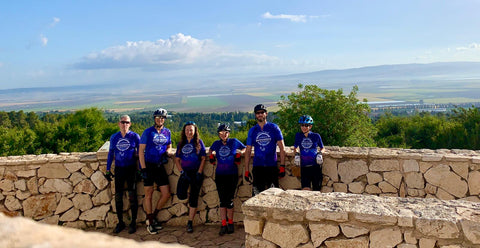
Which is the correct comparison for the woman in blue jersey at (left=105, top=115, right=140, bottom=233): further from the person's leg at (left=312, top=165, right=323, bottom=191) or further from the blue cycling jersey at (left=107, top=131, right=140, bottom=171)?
the person's leg at (left=312, top=165, right=323, bottom=191)

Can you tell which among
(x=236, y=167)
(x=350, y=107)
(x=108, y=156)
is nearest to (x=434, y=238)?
(x=236, y=167)

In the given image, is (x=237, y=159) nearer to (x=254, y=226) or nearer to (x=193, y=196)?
(x=193, y=196)

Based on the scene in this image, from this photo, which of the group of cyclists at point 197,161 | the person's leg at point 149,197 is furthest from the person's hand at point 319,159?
the person's leg at point 149,197

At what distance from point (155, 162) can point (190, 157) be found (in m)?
0.54

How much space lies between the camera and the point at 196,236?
515cm

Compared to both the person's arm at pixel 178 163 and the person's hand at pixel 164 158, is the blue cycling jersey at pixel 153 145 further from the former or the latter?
the person's arm at pixel 178 163

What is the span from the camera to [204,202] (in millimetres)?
5586

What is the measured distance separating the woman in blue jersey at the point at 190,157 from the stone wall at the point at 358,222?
6.49 ft

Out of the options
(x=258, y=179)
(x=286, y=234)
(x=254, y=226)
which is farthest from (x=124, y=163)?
(x=286, y=234)

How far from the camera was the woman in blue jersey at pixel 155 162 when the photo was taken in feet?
17.0

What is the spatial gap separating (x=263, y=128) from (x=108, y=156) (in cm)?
235

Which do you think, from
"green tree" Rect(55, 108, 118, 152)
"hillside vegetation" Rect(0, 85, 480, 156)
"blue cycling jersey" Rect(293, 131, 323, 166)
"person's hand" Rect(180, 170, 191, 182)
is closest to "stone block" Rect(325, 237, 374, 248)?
"blue cycling jersey" Rect(293, 131, 323, 166)

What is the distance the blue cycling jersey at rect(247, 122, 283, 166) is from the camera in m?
4.92

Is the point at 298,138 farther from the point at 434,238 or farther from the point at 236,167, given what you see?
the point at 434,238
